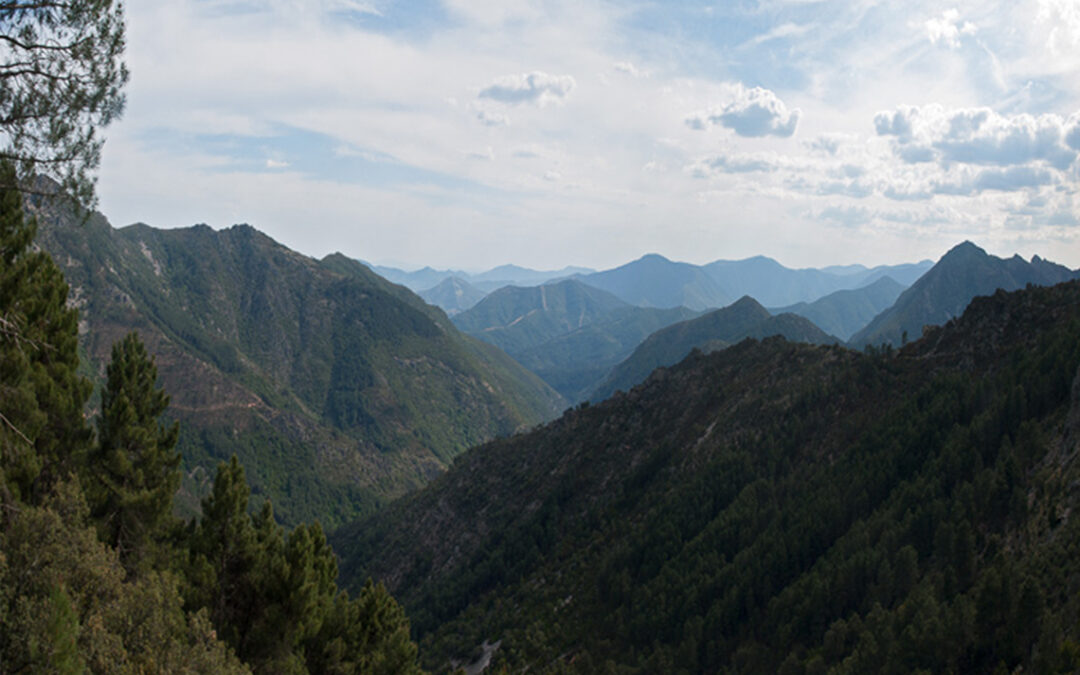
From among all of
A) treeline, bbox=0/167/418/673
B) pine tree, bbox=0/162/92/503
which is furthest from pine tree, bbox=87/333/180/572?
pine tree, bbox=0/162/92/503

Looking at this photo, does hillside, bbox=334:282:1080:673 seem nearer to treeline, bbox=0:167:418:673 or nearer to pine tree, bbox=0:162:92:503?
treeline, bbox=0:167:418:673

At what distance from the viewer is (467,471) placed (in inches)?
5846

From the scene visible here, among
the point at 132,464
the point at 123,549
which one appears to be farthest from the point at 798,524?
the point at 132,464

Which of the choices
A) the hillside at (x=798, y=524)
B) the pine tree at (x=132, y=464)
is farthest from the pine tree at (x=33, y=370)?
the hillside at (x=798, y=524)

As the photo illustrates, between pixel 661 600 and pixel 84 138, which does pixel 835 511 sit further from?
pixel 84 138

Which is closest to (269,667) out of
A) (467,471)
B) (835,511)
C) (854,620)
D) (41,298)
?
(41,298)

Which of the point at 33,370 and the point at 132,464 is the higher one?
the point at 33,370

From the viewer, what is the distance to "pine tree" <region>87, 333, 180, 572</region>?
25844 mm

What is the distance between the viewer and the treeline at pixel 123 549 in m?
15.6

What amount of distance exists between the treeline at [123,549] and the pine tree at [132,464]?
62mm

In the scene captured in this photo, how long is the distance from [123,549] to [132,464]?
3.76 metres

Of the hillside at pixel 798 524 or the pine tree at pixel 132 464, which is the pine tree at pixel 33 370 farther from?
the hillside at pixel 798 524

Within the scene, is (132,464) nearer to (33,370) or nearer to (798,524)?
(33,370)

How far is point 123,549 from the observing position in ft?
83.3
